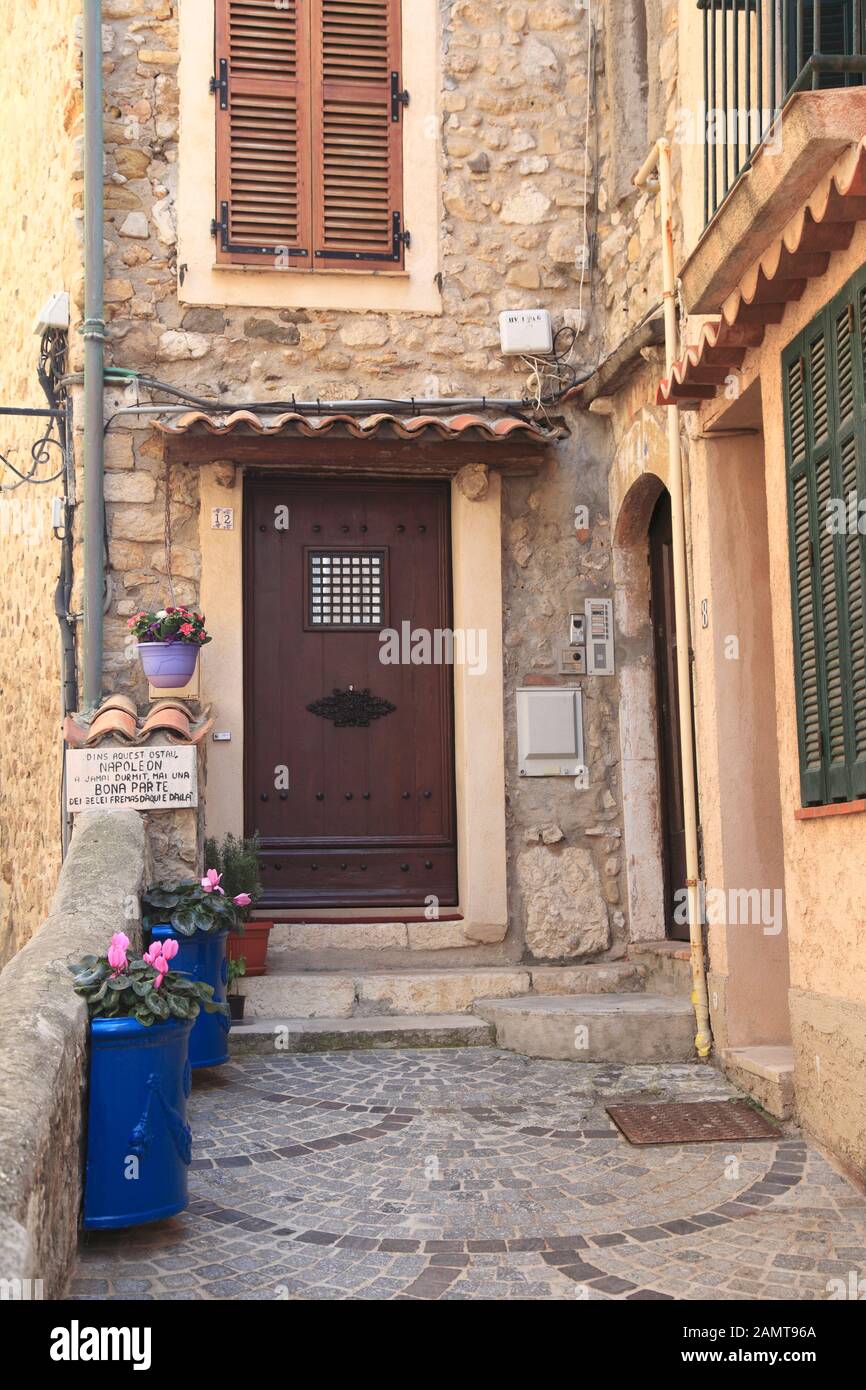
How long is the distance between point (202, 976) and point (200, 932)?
0.60 ft

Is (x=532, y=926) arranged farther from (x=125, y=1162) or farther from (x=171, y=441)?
→ (x=125, y=1162)

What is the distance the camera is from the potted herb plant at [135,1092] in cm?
363

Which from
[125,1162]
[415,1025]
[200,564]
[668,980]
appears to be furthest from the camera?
[200,564]

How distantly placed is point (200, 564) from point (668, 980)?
3.31m

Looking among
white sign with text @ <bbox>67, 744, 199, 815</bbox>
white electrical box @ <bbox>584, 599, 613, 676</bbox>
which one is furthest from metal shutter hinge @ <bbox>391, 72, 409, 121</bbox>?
white sign with text @ <bbox>67, 744, 199, 815</bbox>

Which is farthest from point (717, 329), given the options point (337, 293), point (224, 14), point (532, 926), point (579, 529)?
point (224, 14)

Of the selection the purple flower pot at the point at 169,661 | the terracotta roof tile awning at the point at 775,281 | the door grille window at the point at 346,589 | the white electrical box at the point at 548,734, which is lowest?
the white electrical box at the point at 548,734

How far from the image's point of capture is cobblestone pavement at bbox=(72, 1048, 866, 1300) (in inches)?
137

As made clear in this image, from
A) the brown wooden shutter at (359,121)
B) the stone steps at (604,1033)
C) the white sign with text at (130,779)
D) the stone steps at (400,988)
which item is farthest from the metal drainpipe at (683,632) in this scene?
the white sign with text at (130,779)

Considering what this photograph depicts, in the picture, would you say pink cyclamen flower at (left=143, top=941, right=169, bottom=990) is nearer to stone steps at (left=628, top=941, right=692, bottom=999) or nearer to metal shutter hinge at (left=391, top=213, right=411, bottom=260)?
stone steps at (left=628, top=941, right=692, bottom=999)

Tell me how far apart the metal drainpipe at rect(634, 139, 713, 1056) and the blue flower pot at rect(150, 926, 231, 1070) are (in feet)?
6.93

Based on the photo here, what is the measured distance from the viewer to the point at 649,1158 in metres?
4.59

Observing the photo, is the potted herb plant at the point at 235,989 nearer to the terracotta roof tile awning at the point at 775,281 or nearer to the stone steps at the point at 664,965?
the stone steps at the point at 664,965

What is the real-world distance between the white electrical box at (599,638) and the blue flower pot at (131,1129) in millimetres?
4133
